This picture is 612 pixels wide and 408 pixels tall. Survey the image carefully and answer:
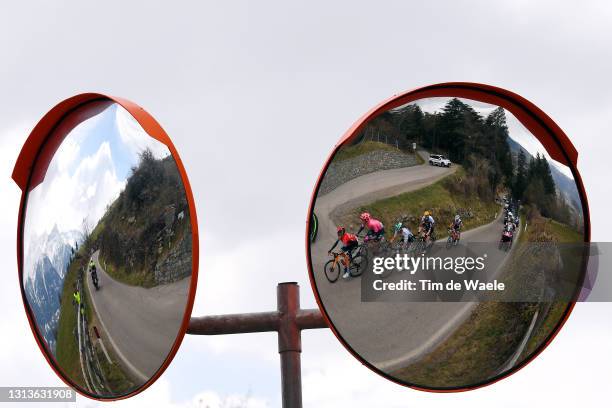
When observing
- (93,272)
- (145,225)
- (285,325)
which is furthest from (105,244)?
(285,325)

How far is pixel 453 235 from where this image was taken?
8094 millimetres

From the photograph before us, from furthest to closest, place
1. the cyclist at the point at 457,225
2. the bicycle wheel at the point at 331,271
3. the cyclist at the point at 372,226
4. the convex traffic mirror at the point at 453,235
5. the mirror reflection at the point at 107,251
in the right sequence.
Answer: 1. the cyclist at the point at 457,225
2. the cyclist at the point at 372,226
3. the convex traffic mirror at the point at 453,235
4. the mirror reflection at the point at 107,251
5. the bicycle wheel at the point at 331,271

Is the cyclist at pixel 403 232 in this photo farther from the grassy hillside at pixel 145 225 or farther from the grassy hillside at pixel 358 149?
the grassy hillside at pixel 145 225

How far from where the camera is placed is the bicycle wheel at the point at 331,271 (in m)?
7.43

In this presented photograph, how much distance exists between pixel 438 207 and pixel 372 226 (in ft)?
1.73

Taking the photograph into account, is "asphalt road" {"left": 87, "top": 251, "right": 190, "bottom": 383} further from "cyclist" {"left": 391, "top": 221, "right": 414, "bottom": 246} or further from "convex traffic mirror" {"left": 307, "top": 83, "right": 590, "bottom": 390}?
"cyclist" {"left": 391, "top": 221, "right": 414, "bottom": 246}

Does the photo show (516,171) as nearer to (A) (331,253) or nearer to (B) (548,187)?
(B) (548,187)

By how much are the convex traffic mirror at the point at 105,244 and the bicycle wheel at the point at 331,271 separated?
80 cm

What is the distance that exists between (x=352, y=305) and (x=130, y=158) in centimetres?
174

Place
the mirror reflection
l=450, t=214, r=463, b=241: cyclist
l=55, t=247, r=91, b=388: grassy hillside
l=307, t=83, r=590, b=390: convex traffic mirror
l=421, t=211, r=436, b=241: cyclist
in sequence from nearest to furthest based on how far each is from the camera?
the mirror reflection < l=307, t=83, r=590, b=390: convex traffic mirror < l=421, t=211, r=436, b=241: cyclist < l=450, t=214, r=463, b=241: cyclist < l=55, t=247, r=91, b=388: grassy hillside

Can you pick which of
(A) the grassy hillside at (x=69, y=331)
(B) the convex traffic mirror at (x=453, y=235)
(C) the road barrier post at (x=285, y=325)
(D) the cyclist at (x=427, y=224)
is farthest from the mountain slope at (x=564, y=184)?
(A) the grassy hillside at (x=69, y=331)

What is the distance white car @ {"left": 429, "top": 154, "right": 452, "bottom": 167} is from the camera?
8117 mm

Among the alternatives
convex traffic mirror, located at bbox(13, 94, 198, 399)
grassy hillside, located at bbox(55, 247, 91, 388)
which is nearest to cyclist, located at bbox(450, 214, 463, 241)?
convex traffic mirror, located at bbox(13, 94, 198, 399)

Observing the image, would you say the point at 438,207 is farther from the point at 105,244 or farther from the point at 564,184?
the point at 105,244
